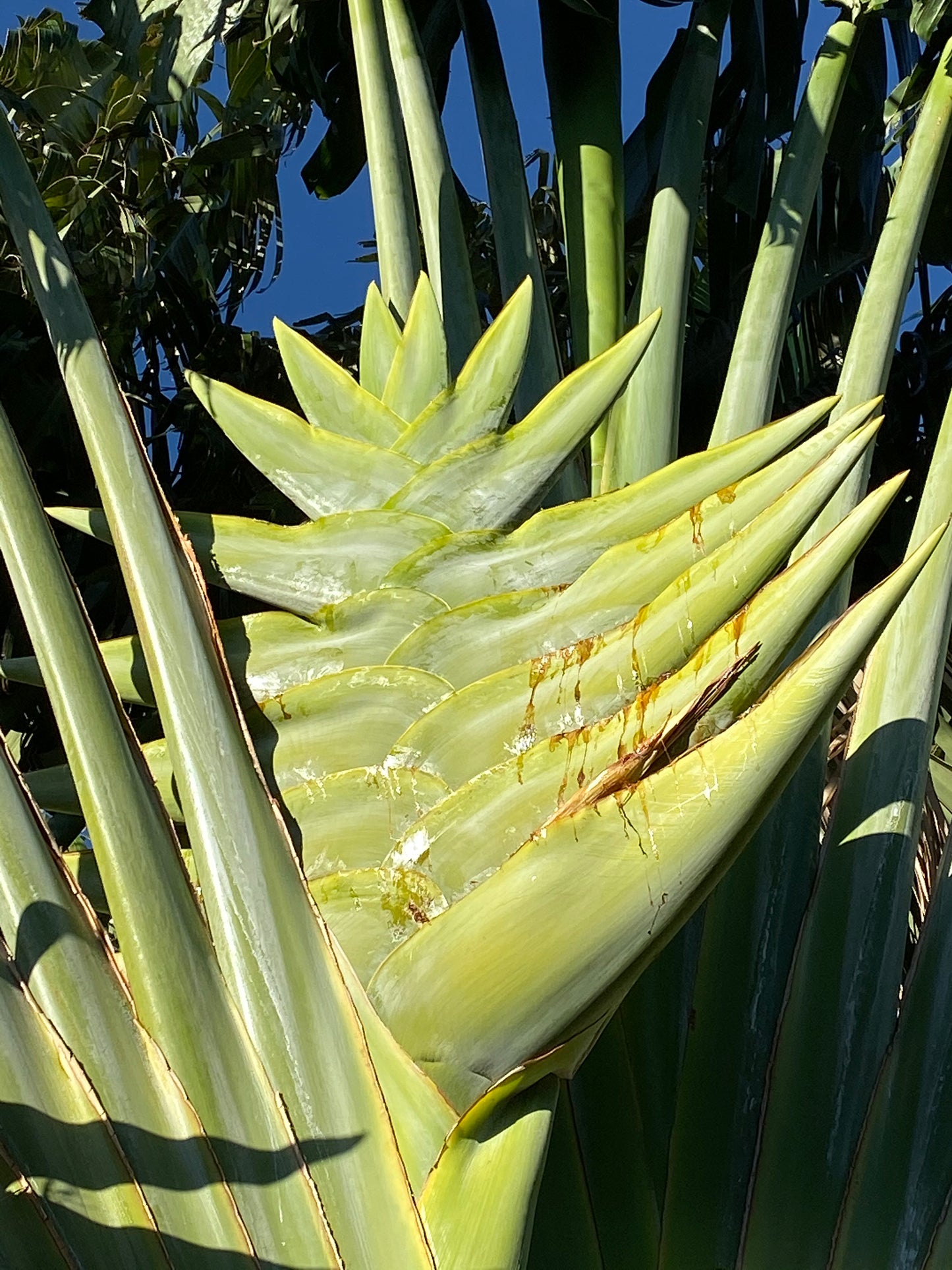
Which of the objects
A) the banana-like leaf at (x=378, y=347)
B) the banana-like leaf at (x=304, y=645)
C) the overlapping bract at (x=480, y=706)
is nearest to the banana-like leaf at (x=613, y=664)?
the overlapping bract at (x=480, y=706)

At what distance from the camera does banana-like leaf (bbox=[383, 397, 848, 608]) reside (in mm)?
978

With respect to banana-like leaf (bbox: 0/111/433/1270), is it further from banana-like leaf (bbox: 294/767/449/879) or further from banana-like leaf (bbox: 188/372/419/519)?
banana-like leaf (bbox: 188/372/419/519)

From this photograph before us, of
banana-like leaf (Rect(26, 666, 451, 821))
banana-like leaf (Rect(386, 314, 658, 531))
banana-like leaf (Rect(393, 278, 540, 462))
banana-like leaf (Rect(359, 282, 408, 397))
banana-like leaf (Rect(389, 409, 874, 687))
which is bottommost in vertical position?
banana-like leaf (Rect(26, 666, 451, 821))

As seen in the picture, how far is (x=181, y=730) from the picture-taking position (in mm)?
798

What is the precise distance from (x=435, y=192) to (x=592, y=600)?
0.83 m

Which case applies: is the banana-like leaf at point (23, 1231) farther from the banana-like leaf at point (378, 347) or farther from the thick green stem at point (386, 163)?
the thick green stem at point (386, 163)

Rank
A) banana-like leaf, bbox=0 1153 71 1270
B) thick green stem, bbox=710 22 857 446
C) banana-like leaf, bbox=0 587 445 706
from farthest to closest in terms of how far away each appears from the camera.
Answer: thick green stem, bbox=710 22 857 446 < banana-like leaf, bbox=0 587 445 706 < banana-like leaf, bbox=0 1153 71 1270

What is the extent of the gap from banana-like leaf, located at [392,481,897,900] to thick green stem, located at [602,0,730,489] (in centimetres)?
57

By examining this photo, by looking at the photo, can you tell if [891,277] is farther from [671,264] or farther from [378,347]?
[378,347]

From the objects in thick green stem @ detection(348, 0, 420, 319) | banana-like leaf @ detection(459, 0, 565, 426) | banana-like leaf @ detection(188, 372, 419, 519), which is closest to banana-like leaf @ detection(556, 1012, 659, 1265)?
banana-like leaf @ detection(188, 372, 419, 519)

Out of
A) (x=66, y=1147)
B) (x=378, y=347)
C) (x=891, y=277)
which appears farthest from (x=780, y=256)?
(x=66, y=1147)

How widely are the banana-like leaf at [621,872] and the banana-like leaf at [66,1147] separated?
200 mm

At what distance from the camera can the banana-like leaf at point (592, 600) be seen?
0.90 m

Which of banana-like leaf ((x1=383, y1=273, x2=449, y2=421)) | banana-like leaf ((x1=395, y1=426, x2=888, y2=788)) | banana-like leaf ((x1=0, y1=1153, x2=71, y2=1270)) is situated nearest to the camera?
banana-like leaf ((x1=0, y1=1153, x2=71, y2=1270))
